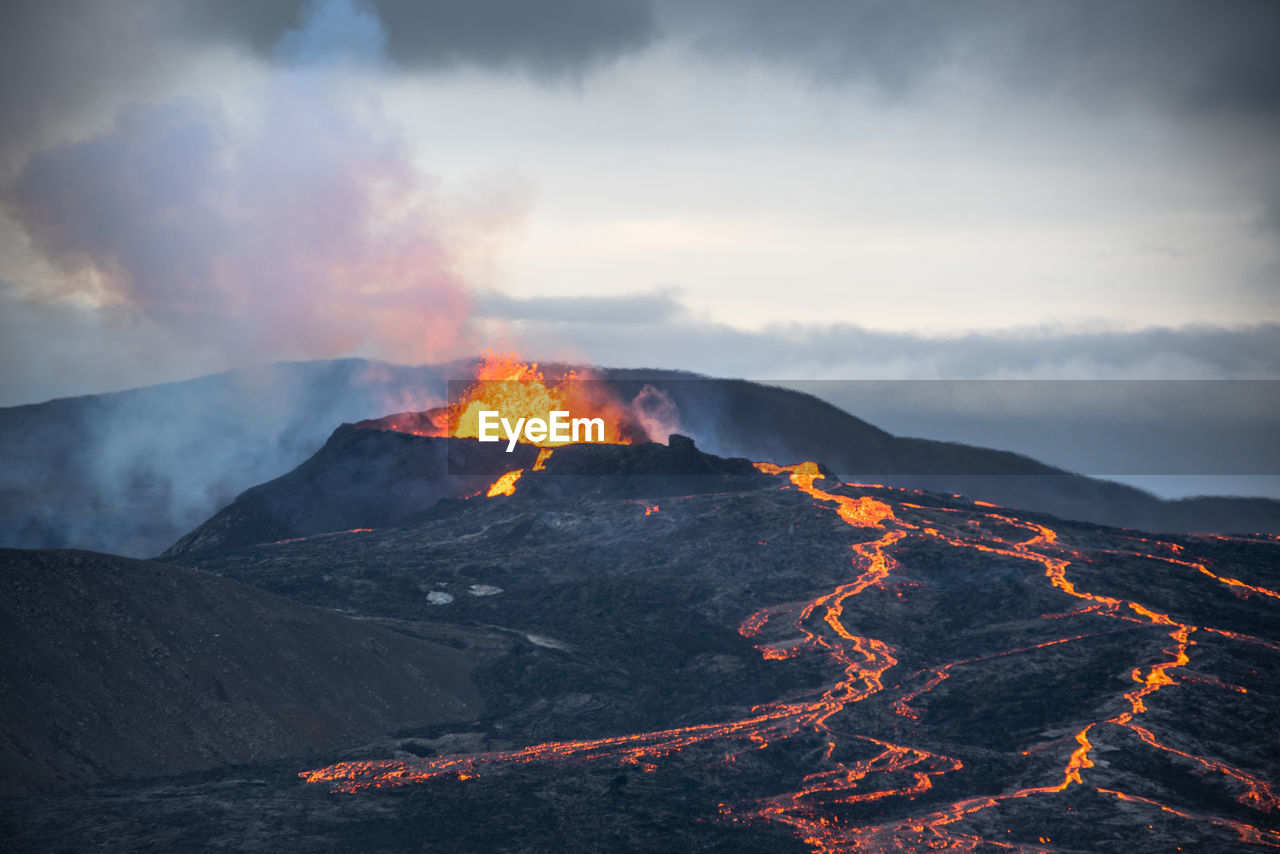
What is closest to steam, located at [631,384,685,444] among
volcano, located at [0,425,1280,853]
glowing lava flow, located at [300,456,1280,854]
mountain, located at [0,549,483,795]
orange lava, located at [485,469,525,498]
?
orange lava, located at [485,469,525,498]

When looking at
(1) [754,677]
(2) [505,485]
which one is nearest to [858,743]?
(1) [754,677]

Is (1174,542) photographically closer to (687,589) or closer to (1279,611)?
(1279,611)

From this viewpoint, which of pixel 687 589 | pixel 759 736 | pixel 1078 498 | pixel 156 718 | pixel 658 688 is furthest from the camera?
pixel 1078 498

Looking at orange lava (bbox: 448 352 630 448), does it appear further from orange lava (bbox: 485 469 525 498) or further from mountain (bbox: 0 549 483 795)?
mountain (bbox: 0 549 483 795)

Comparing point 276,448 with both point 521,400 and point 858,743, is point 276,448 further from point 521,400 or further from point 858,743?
point 858,743

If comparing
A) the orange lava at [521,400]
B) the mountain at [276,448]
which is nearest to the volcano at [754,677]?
the orange lava at [521,400]

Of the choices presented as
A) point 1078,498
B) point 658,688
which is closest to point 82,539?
point 658,688

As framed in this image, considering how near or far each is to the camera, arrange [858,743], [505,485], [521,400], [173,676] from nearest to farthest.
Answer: [173,676] → [858,743] → [505,485] → [521,400]
